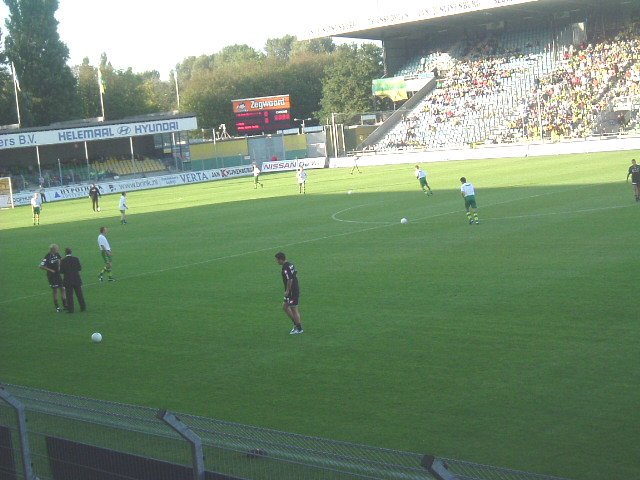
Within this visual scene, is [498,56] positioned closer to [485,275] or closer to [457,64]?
[457,64]

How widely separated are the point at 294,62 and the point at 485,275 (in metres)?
111

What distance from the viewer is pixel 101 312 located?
2209 centimetres

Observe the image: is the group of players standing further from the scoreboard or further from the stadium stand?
the scoreboard

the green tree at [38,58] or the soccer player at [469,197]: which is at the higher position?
the green tree at [38,58]

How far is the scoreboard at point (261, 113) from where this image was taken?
267 ft

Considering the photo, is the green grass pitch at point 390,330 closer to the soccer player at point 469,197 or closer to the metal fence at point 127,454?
the soccer player at point 469,197

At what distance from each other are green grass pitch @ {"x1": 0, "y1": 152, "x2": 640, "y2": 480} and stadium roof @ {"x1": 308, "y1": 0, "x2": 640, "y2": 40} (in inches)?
1719

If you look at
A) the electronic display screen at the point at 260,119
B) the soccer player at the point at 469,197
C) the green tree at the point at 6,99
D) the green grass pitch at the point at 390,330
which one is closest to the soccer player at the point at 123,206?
the green grass pitch at the point at 390,330

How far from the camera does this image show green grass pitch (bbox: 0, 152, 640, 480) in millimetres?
11523

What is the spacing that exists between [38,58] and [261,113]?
87.8 ft

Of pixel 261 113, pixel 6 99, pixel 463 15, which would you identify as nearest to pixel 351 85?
pixel 463 15

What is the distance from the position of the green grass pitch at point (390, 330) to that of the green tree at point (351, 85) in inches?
2572

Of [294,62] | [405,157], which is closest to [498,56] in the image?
[405,157]

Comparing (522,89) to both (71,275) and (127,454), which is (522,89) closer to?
(71,275)
